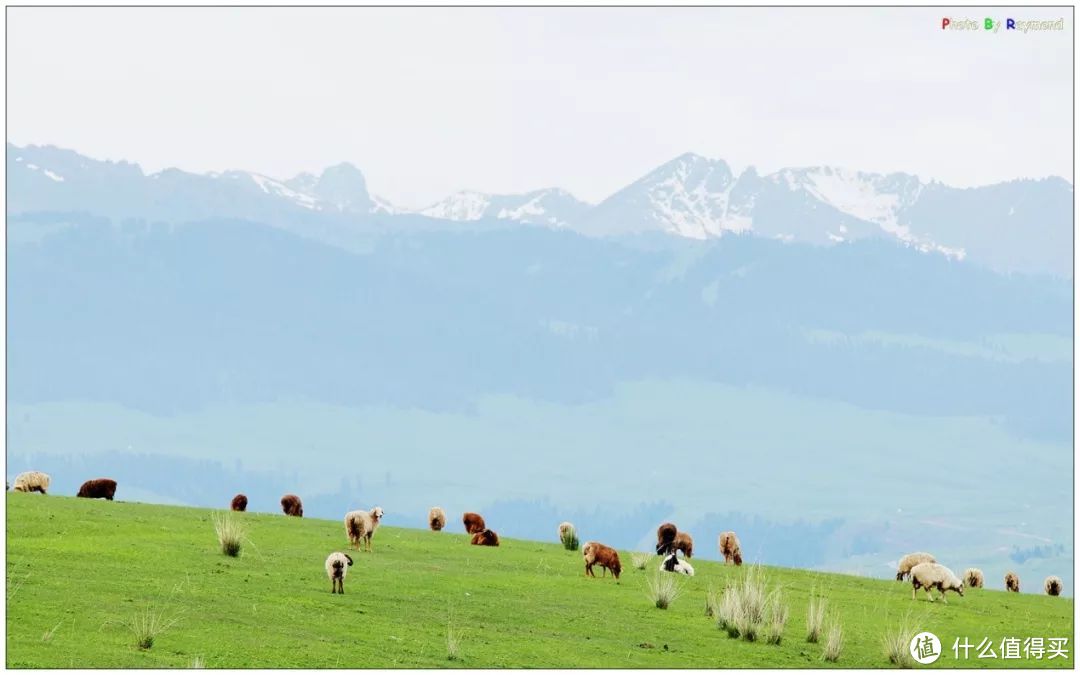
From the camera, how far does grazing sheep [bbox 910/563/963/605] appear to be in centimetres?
3216

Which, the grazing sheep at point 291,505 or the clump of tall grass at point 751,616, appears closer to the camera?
the clump of tall grass at point 751,616

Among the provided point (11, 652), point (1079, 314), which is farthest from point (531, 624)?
point (1079, 314)

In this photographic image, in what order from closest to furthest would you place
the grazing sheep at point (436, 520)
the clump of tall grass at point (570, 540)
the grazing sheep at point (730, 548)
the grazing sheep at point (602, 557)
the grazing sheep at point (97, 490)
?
the grazing sheep at point (602, 557), the grazing sheep at point (730, 548), the clump of tall grass at point (570, 540), the grazing sheep at point (97, 490), the grazing sheep at point (436, 520)

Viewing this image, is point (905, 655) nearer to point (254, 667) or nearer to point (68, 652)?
point (254, 667)

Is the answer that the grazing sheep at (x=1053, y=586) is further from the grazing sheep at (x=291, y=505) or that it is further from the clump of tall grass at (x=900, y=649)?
the grazing sheep at (x=291, y=505)

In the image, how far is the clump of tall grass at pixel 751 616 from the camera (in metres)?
25.6

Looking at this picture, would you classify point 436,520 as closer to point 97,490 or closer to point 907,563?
point 97,490

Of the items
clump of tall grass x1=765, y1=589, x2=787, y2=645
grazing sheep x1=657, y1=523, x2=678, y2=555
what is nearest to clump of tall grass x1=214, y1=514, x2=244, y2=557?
clump of tall grass x1=765, y1=589, x2=787, y2=645

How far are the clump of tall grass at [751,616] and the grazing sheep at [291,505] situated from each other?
20643mm

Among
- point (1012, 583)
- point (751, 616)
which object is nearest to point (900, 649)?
point (751, 616)

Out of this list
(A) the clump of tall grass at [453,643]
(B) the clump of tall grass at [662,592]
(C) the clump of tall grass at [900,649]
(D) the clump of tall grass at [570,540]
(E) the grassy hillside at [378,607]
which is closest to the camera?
(E) the grassy hillside at [378,607]

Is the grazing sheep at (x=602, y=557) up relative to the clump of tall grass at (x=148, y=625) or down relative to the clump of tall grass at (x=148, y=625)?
down

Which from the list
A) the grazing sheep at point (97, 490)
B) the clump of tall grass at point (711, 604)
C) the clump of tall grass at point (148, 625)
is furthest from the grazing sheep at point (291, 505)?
the clump of tall grass at point (148, 625)

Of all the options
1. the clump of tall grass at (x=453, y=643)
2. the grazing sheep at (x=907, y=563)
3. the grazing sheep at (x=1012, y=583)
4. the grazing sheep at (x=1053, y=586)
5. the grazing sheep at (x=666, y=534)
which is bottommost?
the grazing sheep at (x=1053, y=586)
